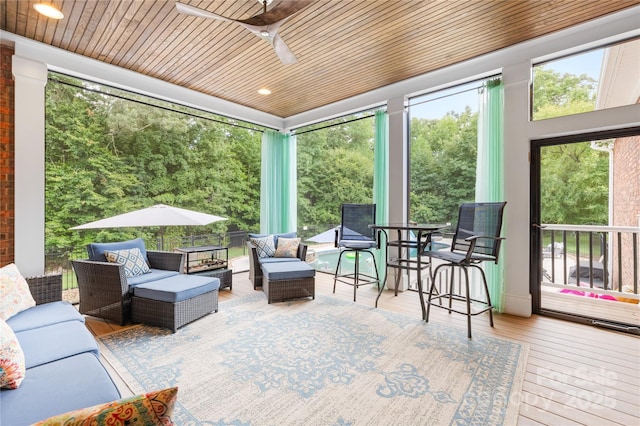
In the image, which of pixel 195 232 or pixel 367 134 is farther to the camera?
pixel 195 232

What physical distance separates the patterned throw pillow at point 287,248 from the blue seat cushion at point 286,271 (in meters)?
0.49

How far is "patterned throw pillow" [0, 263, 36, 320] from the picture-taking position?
196 cm

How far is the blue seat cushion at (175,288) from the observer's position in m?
2.78

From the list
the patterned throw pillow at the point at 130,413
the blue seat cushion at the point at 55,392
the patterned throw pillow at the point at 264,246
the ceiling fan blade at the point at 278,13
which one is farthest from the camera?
the patterned throw pillow at the point at 264,246

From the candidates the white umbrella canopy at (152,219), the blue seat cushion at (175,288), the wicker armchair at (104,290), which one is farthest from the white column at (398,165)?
the wicker armchair at (104,290)

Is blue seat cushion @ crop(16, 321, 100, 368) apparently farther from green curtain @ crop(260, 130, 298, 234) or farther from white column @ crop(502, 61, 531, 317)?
white column @ crop(502, 61, 531, 317)

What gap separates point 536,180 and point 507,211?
45 cm

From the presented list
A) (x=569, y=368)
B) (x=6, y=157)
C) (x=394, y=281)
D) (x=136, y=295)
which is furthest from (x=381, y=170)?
(x=6, y=157)

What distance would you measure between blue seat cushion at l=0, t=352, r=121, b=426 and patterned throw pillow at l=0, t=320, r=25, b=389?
34 millimetres

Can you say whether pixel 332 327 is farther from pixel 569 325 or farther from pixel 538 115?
pixel 538 115

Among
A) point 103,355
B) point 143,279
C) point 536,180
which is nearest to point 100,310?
point 143,279

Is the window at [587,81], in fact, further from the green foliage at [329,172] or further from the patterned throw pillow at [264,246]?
the patterned throw pillow at [264,246]

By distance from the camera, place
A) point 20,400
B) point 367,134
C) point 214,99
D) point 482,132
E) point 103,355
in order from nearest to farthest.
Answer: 1. point 20,400
2. point 103,355
3. point 482,132
4. point 214,99
5. point 367,134

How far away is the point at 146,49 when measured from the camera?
10.5 ft
